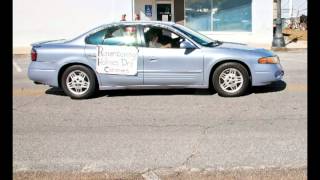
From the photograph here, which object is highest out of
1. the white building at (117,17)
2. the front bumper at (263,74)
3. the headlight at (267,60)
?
the white building at (117,17)

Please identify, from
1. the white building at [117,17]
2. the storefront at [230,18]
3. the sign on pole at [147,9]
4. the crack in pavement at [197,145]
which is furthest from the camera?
the sign on pole at [147,9]

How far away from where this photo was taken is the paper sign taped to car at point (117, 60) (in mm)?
8891

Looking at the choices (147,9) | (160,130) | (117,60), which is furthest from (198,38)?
(147,9)

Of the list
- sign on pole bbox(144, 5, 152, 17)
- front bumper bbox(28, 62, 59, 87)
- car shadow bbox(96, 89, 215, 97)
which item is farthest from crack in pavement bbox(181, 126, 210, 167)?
sign on pole bbox(144, 5, 152, 17)

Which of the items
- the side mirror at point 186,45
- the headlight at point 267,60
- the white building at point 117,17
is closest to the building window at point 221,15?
the white building at point 117,17

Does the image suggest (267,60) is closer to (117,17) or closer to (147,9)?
(117,17)

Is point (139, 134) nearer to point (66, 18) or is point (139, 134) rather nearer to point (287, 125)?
point (287, 125)

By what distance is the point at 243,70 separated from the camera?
8.77 m

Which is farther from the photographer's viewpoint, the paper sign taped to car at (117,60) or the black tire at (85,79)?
the black tire at (85,79)

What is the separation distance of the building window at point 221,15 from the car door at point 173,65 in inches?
600

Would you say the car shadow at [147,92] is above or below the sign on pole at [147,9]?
below

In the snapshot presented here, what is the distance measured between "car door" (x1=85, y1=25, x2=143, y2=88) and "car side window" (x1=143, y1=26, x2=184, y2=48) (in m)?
0.20

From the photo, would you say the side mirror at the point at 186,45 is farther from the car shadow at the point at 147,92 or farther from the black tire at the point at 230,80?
the car shadow at the point at 147,92

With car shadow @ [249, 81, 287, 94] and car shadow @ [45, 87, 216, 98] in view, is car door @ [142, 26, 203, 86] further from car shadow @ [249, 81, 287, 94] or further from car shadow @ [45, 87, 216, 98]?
car shadow @ [249, 81, 287, 94]
